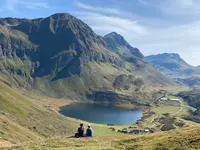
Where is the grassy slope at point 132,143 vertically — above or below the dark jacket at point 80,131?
below

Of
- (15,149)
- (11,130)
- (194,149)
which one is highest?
(11,130)

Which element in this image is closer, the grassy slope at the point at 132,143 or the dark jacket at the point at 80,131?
the grassy slope at the point at 132,143

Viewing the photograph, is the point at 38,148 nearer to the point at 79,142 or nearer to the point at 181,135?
the point at 79,142

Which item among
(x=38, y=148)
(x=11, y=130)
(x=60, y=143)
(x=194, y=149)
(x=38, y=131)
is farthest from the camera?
(x=38, y=131)

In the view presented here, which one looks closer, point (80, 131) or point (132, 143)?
point (132, 143)

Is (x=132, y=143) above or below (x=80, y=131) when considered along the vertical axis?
below

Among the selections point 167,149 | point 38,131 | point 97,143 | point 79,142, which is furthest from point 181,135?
point 38,131

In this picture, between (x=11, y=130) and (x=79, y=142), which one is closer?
(x=79, y=142)

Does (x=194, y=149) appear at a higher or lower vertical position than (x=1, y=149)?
lower

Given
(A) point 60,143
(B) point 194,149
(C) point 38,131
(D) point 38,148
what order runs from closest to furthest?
1. (B) point 194,149
2. (D) point 38,148
3. (A) point 60,143
4. (C) point 38,131

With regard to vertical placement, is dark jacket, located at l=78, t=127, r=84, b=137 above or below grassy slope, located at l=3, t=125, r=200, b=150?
above

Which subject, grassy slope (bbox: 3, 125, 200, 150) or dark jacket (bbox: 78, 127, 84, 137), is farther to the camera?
dark jacket (bbox: 78, 127, 84, 137)

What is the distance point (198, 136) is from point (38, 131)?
156m

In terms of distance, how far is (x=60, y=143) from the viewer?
56938 millimetres
